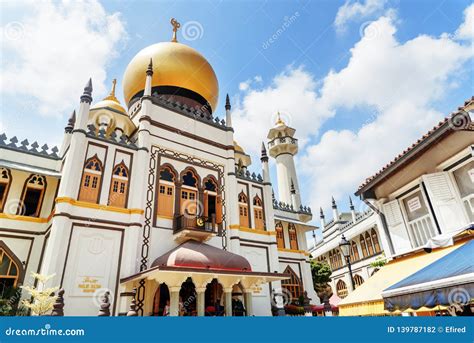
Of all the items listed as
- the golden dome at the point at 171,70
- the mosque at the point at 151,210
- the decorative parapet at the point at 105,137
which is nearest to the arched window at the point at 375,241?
the mosque at the point at 151,210

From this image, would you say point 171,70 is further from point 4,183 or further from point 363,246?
point 363,246

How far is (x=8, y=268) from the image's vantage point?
35.5 ft

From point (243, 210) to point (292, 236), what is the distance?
5.06m

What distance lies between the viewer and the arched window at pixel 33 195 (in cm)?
1204

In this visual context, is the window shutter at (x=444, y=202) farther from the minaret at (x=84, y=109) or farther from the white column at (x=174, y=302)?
the minaret at (x=84, y=109)

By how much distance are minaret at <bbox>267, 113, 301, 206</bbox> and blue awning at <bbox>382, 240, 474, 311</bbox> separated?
1972 centimetres

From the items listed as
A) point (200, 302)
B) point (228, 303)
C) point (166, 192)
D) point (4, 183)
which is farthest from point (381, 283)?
point (4, 183)

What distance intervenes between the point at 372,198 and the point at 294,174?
682 inches

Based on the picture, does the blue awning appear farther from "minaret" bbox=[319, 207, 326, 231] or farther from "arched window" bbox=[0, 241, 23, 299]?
"minaret" bbox=[319, 207, 326, 231]

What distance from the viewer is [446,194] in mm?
8297

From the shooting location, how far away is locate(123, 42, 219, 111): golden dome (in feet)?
55.7

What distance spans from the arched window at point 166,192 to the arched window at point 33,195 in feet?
15.7

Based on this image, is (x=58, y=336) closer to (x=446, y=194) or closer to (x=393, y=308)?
(x=393, y=308)

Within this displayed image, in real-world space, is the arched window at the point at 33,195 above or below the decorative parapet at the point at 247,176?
below
